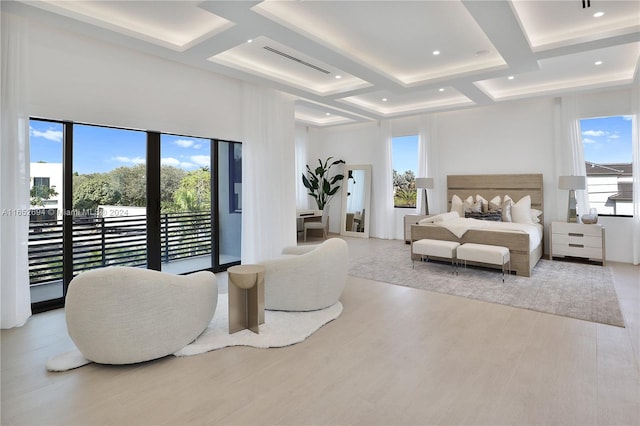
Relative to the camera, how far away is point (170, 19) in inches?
141

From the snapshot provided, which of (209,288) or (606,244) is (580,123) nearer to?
(606,244)

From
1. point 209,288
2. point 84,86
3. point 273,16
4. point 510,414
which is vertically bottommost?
point 510,414

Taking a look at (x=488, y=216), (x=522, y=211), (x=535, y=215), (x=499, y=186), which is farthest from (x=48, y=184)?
(x=535, y=215)

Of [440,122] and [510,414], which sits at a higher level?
[440,122]

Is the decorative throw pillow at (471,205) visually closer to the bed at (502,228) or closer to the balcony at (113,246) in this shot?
the bed at (502,228)

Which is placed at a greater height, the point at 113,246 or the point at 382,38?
the point at 382,38

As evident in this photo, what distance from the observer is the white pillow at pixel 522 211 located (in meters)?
6.09

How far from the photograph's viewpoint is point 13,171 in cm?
319

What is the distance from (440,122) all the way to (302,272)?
576 cm

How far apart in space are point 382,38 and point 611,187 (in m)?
4.96

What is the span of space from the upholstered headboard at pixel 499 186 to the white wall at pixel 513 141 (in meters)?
0.16

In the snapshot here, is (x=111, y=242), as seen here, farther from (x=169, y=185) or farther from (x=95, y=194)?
(x=169, y=185)

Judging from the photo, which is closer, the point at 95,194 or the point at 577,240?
the point at 95,194

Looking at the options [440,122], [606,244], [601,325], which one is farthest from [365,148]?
[601,325]
